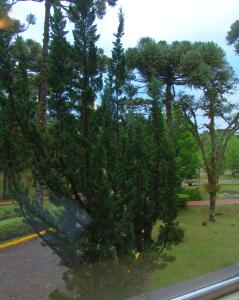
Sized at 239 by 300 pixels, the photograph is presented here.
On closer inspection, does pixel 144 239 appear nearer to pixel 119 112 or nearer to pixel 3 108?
pixel 119 112

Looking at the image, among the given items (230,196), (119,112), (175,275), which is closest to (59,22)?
(119,112)

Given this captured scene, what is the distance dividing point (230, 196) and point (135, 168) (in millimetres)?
7589

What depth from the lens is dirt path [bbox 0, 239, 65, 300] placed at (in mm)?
1160

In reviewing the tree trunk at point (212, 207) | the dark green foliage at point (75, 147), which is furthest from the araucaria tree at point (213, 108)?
the dark green foliage at point (75, 147)

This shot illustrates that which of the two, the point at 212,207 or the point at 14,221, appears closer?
the point at 14,221

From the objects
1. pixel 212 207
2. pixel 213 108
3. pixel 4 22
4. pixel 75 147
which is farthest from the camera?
pixel 212 207

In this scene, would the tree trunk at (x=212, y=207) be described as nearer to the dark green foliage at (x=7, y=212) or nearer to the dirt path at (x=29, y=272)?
the dirt path at (x=29, y=272)

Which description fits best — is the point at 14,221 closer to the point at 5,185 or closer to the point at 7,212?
the point at 7,212

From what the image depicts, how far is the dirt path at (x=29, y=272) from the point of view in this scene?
116 centimetres

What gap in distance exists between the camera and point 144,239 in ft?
4.75

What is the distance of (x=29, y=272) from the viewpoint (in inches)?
49.0

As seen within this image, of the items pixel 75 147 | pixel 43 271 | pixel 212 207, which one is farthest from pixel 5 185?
pixel 212 207

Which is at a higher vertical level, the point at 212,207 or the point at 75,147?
the point at 75,147

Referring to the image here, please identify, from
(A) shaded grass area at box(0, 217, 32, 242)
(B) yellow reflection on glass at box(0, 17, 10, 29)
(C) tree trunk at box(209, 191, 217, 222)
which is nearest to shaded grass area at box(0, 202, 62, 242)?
(A) shaded grass area at box(0, 217, 32, 242)
